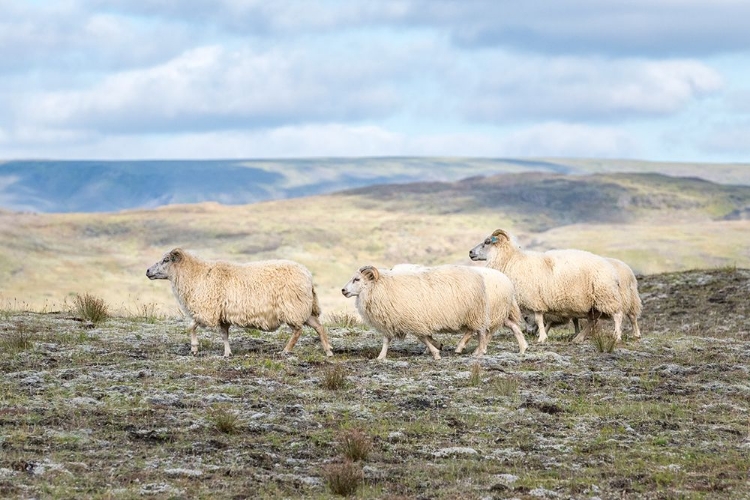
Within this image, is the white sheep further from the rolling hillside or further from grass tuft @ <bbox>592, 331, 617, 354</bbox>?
the rolling hillside

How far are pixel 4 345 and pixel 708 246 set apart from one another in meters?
109

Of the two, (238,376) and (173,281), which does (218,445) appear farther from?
(173,281)

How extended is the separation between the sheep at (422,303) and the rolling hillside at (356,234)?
51.6m

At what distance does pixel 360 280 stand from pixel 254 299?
71.8 inches

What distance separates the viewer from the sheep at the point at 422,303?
17.2 m

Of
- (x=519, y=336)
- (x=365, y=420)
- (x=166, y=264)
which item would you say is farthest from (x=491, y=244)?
(x=365, y=420)

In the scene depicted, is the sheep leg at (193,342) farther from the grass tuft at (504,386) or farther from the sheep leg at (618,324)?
the sheep leg at (618,324)

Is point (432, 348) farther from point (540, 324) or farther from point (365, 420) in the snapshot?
point (365, 420)

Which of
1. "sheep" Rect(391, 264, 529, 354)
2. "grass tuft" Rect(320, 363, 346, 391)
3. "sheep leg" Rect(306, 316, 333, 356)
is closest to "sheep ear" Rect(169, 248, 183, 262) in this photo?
"sheep leg" Rect(306, 316, 333, 356)

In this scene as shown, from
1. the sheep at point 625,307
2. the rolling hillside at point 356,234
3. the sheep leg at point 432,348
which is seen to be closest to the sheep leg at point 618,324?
the sheep at point 625,307

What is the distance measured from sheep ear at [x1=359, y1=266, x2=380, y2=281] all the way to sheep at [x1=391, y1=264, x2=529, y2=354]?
1676mm

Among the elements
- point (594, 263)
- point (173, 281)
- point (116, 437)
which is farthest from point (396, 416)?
point (594, 263)

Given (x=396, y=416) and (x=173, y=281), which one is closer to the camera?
(x=396, y=416)

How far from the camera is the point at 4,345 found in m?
16.8
